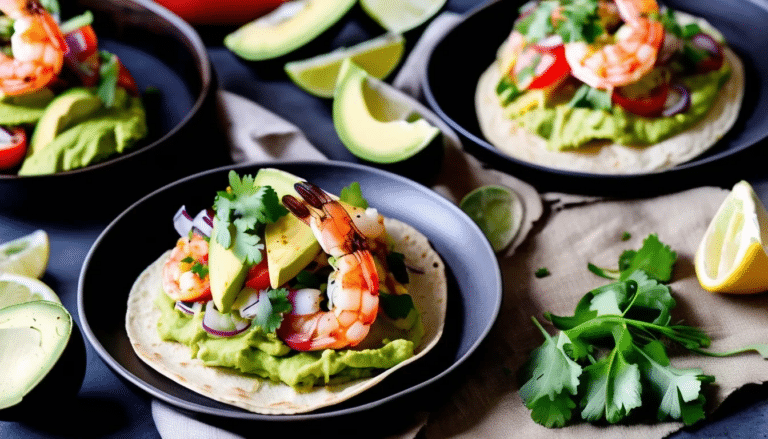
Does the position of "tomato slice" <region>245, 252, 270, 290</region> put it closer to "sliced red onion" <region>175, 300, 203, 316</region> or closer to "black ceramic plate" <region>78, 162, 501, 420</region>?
"sliced red onion" <region>175, 300, 203, 316</region>

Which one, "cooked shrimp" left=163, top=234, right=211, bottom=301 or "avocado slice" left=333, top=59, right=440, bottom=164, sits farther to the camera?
"avocado slice" left=333, top=59, right=440, bottom=164

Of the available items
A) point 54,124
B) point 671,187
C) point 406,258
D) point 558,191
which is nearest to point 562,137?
point 558,191

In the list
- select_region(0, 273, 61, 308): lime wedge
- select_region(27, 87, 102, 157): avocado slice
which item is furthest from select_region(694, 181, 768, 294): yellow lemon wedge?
select_region(27, 87, 102, 157): avocado slice

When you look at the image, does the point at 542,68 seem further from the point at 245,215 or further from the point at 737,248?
the point at 245,215

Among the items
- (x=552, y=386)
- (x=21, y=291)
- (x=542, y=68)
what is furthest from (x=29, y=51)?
(x=552, y=386)

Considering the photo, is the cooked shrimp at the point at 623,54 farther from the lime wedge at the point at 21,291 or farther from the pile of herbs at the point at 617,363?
the lime wedge at the point at 21,291
